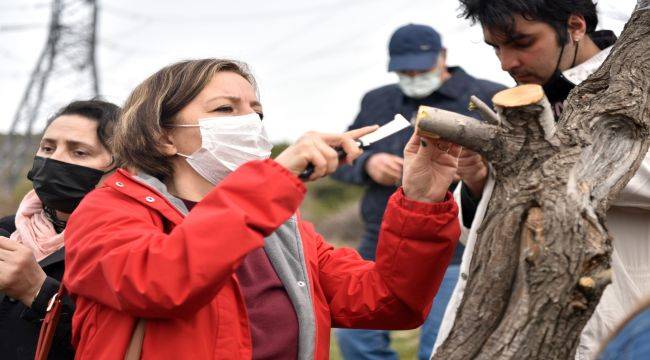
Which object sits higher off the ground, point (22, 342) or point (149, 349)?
point (149, 349)

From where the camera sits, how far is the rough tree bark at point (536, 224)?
218 centimetres

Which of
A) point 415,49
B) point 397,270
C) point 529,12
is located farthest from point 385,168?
point 397,270

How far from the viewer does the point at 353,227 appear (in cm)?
1944

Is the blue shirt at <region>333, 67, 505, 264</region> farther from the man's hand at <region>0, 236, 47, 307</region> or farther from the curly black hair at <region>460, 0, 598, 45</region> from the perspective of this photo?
the man's hand at <region>0, 236, 47, 307</region>

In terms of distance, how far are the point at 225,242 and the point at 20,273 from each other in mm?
1157

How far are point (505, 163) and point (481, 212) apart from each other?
2.10ft

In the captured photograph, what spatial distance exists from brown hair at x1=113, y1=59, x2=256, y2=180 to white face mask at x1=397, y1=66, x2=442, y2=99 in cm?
285

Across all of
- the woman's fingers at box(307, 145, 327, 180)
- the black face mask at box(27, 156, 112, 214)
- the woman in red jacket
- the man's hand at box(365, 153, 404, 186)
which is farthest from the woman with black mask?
the man's hand at box(365, 153, 404, 186)

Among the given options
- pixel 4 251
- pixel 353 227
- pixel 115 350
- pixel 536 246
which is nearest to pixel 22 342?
pixel 4 251

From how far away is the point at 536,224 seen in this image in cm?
223

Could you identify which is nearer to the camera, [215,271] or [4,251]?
[215,271]

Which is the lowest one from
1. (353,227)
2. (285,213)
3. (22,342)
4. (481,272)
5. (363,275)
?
(353,227)

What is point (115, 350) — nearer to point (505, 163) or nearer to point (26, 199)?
point (505, 163)

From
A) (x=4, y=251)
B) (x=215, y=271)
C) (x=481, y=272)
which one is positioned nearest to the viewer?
(x=215, y=271)
